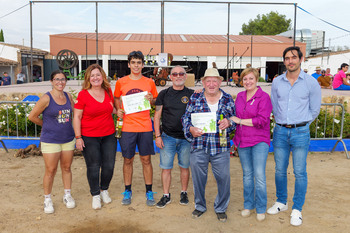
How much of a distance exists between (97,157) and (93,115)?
0.56 m

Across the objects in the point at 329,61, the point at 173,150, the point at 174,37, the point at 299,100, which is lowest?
the point at 173,150

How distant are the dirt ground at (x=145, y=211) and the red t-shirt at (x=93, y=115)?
1.07 metres

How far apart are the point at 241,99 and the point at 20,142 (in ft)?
19.0

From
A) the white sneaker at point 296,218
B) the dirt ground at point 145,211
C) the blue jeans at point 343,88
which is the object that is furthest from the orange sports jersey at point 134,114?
the blue jeans at point 343,88

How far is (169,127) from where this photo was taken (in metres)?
3.83

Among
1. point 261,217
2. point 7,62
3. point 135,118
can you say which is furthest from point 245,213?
point 7,62

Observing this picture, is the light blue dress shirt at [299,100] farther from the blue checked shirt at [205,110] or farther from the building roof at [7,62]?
the building roof at [7,62]

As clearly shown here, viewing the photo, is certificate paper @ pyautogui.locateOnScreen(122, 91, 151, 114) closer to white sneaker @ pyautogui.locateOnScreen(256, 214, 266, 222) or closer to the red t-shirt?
the red t-shirt

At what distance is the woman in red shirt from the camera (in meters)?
3.72

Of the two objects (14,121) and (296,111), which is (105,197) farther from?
(14,121)

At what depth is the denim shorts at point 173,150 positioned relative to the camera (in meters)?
3.87

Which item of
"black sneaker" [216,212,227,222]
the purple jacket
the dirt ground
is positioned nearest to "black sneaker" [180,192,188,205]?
the dirt ground

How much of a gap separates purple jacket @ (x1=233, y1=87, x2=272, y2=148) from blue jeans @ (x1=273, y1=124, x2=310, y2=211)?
0.25 metres

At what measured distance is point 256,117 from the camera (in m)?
3.44
